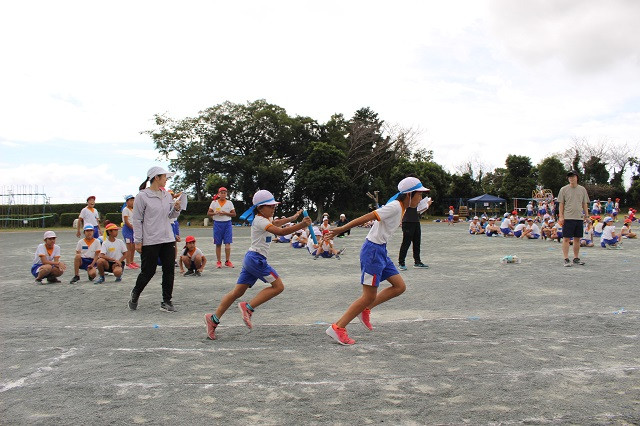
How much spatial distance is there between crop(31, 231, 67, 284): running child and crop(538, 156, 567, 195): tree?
2231 inches

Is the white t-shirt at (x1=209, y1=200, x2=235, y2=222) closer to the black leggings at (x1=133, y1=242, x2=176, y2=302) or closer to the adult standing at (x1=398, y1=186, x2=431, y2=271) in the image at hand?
the adult standing at (x1=398, y1=186, x2=431, y2=271)

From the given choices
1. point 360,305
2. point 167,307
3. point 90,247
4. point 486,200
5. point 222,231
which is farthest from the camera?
point 486,200

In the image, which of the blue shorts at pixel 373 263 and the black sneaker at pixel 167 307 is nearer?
the blue shorts at pixel 373 263

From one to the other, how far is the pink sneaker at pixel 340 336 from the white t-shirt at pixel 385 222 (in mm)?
→ 1064

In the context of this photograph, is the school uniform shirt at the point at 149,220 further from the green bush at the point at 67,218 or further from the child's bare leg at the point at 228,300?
the green bush at the point at 67,218

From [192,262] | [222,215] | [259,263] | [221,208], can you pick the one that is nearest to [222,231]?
[222,215]

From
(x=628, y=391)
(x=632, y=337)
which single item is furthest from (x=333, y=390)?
(x=632, y=337)

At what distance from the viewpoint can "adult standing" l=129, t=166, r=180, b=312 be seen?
25.5 ft

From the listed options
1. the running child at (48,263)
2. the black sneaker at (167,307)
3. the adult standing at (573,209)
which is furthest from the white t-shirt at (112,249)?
the adult standing at (573,209)

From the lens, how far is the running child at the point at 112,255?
1097 centimetres

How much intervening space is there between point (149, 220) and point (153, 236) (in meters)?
0.24

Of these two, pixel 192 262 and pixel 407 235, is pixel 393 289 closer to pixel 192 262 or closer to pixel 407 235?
pixel 407 235

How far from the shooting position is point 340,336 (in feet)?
18.6

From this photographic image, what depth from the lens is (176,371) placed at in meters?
4.75
